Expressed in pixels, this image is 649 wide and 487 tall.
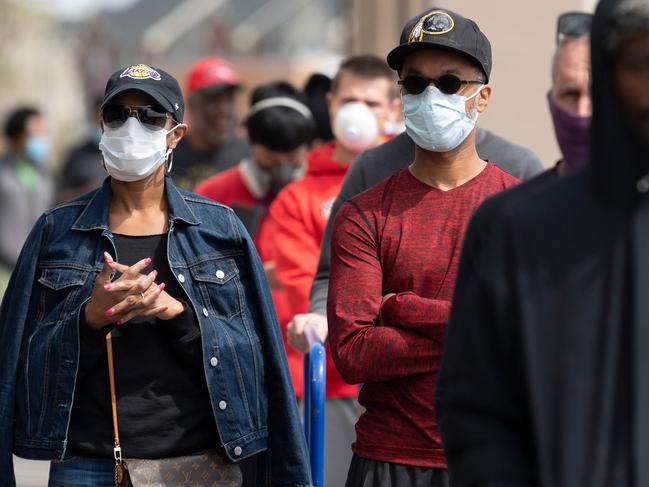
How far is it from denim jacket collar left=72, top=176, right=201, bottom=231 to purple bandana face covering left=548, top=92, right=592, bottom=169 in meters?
1.26

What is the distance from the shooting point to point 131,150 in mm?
4895

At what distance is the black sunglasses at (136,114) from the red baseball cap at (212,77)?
513cm

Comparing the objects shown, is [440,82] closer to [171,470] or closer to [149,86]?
[149,86]

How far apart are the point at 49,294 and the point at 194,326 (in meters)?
0.49

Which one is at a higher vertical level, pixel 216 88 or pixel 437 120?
pixel 216 88

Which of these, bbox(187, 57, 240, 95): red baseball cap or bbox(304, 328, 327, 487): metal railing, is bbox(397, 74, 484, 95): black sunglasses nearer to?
bbox(304, 328, 327, 487): metal railing

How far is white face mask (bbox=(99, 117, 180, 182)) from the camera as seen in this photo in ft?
16.0

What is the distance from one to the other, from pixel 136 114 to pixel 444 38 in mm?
1064

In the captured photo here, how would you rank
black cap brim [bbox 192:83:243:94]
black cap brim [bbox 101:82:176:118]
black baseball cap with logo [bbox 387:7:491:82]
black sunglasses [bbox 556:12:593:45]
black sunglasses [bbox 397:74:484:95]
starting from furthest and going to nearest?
black cap brim [bbox 192:83:243:94], black sunglasses [bbox 556:12:593:45], black cap brim [bbox 101:82:176:118], black sunglasses [bbox 397:74:484:95], black baseball cap with logo [bbox 387:7:491:82]

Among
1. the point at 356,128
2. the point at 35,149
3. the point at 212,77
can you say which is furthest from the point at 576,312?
the point at 35,149

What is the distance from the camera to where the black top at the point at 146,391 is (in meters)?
4.68

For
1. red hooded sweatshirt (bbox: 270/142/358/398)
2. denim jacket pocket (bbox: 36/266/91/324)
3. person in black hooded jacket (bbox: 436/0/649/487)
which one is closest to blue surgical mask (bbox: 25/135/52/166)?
red hooded sweatshirt (bbox: 270/142/358/398)

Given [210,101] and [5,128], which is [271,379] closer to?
[210,101]

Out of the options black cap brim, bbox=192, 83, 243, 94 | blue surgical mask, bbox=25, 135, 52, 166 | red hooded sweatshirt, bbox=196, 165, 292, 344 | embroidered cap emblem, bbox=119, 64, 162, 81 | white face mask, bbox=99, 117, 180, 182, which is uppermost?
blue surgical mask, bbox=25, 135, 52, 166
